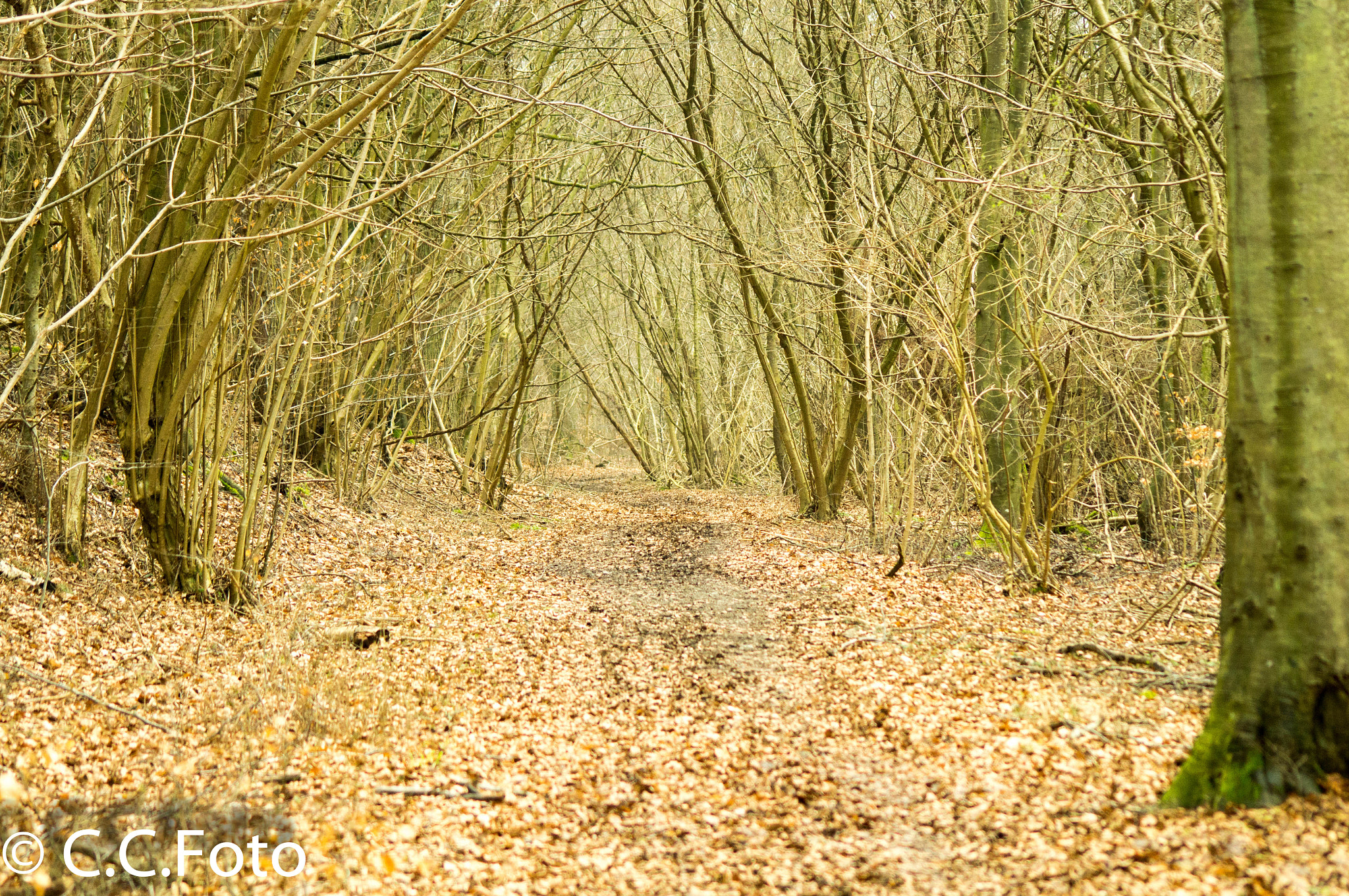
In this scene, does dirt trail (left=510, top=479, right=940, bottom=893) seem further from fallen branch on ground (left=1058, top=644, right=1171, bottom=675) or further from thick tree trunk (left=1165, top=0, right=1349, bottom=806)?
fallen branch on ground (left=1058, top=644, right=1171, bottom=675)

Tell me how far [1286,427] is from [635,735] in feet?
10.5

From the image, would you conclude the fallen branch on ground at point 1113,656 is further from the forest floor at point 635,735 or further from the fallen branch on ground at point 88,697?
the fallen branch on ground at point 88,697

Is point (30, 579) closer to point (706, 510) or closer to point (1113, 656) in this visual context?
point (1113, 656)

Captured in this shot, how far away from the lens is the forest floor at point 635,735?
3.29 m

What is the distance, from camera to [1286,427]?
3.24 m

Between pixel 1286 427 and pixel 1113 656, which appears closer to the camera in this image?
pixel 1286 427

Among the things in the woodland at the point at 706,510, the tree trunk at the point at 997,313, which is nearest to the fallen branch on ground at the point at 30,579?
the woodland at the point at 706,510

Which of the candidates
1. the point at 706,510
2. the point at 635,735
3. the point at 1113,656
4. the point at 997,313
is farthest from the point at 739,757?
the point at 706,510

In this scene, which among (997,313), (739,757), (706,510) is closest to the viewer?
(739,757)

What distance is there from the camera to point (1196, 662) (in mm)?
5512

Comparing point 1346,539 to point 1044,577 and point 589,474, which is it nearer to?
point 1044,577

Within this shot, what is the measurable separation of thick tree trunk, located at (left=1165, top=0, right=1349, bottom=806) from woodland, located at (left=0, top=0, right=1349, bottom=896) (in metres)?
0.01

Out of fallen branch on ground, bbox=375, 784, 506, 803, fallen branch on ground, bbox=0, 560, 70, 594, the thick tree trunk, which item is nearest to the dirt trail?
fallen branch on ground, bbox=375, 784, 506, 803

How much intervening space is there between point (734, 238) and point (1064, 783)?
9863 millimetres
